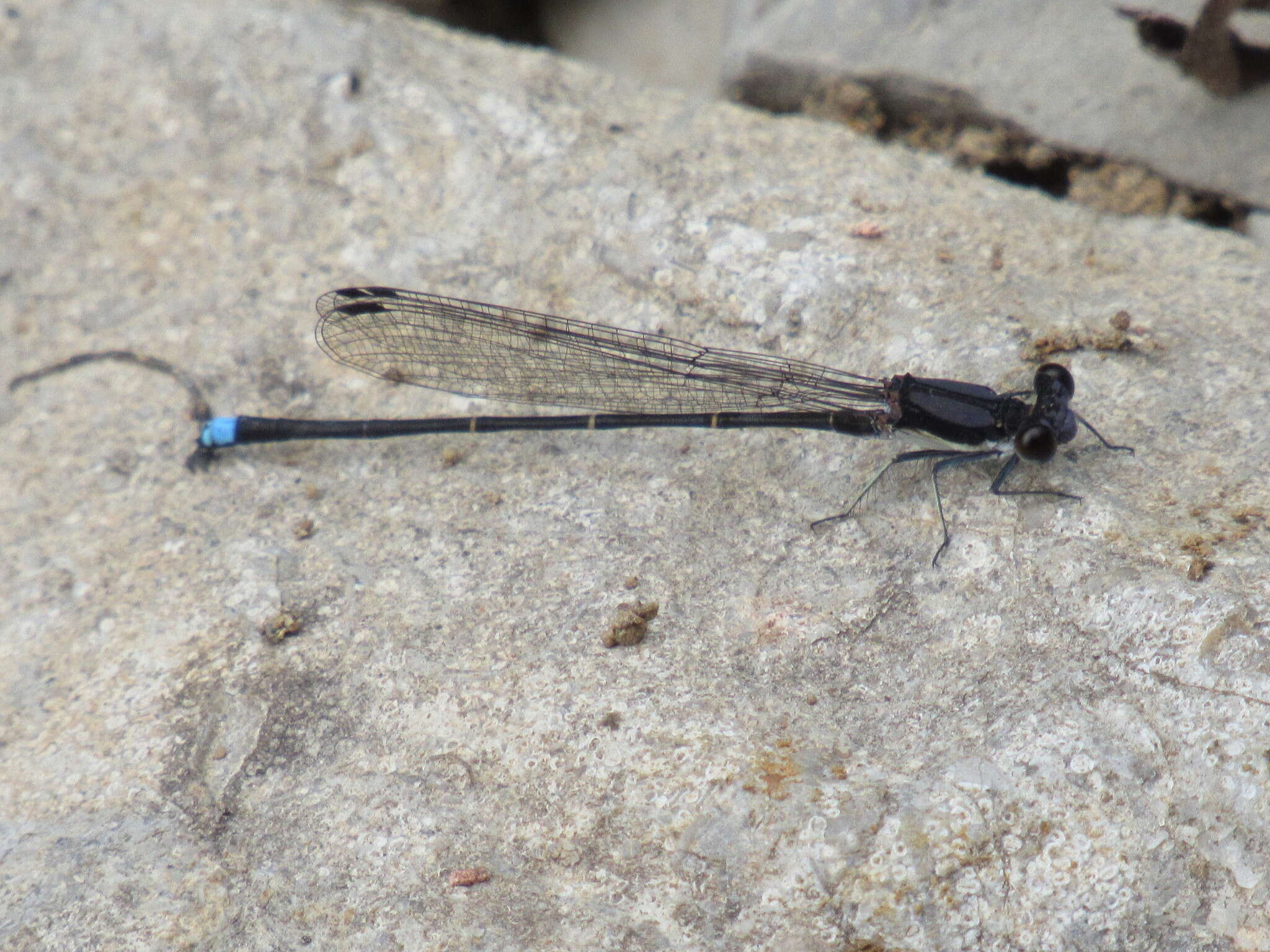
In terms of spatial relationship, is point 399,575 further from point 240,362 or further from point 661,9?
point 661,9

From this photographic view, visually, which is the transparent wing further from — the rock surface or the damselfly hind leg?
the damselfly hind leg

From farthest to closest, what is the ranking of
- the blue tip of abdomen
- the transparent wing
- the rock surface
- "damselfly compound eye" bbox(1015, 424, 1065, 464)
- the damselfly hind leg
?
the blue tip of abdomen, the transparent wing, the damselfly hind leg, "damselfly compound eye" bbox(1015, 424, 1065, 464), the rock surface

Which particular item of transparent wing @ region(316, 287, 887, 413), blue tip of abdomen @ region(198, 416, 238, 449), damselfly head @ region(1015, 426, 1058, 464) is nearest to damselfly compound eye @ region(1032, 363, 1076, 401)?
damselfly head @ region(1015, 426, 1058, 464)

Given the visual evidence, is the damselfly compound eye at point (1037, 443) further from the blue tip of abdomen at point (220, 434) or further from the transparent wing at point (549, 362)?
the blue tip of abdomen at point (220, 434)

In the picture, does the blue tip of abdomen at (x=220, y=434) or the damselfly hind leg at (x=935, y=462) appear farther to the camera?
the blue tip of abdomen at (x=220, y=434)

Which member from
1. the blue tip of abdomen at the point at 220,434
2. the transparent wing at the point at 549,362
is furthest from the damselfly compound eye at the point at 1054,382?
the blue tip of abdomen at the point at 220,434

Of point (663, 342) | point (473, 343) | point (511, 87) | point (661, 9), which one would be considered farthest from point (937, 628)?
point (661, 9)

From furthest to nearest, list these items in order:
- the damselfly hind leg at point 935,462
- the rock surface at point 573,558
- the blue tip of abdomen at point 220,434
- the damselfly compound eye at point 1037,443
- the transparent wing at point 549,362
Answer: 1. the blue tip of abdomen at point 220,434
2. the transparent wing at point 549,362
3. the damselfly hind leg at point 935,462
4. the damselfly compound eye at point 1037,443
5. the rock surface at point 573,558
